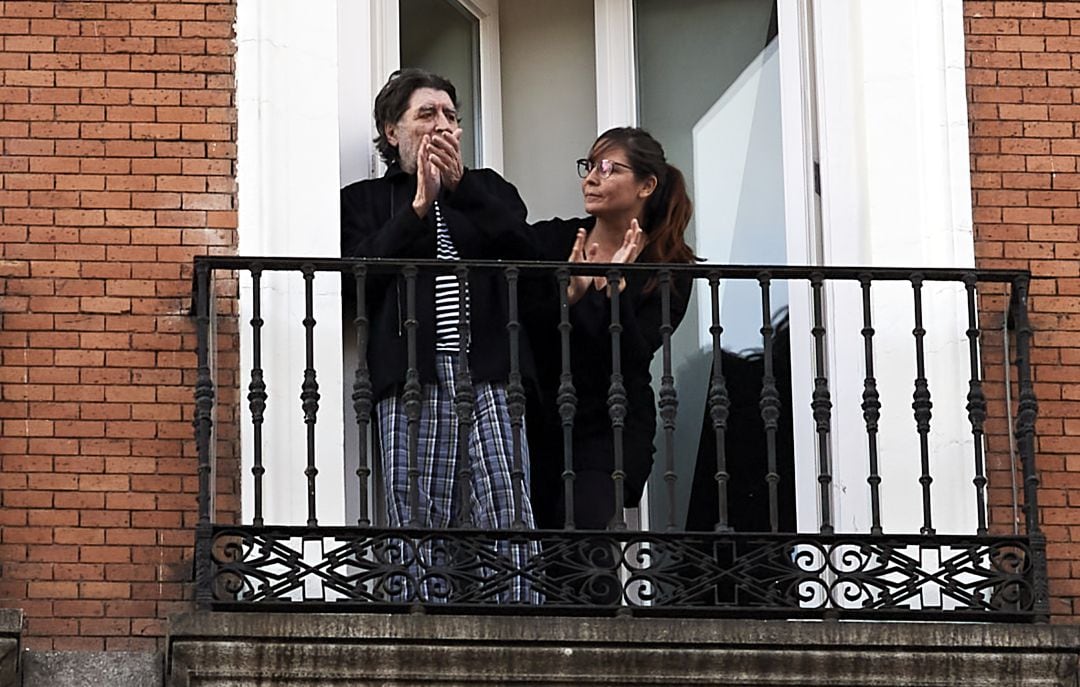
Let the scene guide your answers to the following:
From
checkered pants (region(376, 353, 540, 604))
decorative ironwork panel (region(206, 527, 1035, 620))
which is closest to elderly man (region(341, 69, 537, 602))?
checkered pants (region(376, 353, 540, 604))

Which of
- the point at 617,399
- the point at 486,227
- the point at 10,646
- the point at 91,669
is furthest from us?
the point at 486,227

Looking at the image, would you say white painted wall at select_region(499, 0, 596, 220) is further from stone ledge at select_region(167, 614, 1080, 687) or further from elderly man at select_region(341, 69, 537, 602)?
stone ledge at select_region(167, 614, 1080, 687)

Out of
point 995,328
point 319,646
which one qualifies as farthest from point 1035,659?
point 319,646

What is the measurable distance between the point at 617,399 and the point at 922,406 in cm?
100

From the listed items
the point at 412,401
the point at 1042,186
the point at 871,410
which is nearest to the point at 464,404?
the point at 412,401

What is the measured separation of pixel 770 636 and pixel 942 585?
66 cm

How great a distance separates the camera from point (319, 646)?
11.7m

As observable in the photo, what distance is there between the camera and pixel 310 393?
1210 cm

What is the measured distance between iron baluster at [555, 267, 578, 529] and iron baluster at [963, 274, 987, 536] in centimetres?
130

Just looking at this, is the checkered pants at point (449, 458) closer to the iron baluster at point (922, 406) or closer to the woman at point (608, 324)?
the woman at point (608, 324)

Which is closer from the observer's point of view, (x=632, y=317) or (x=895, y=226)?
(x=632, y=317)

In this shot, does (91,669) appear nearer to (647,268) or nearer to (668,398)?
(668,398)

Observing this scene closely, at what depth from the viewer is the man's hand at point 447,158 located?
1255 centimetres

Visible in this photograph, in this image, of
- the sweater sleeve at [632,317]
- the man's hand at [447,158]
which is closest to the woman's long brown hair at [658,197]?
the sweater sleeve at [632,317]
